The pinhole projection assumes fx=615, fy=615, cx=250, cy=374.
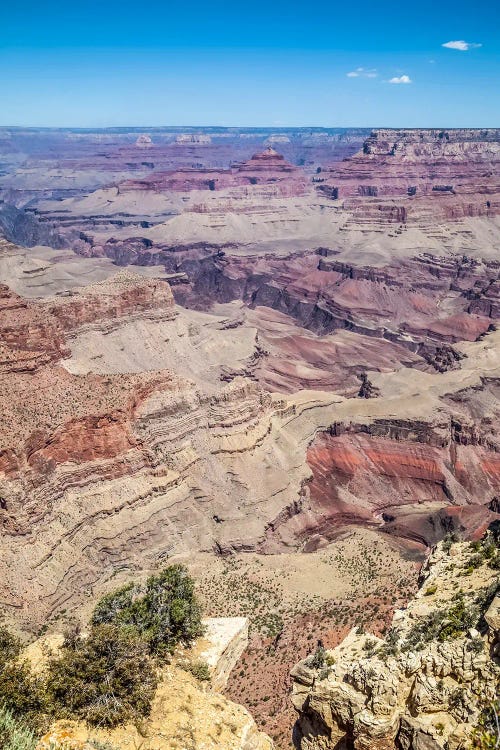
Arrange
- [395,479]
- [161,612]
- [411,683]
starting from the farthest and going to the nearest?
1. [395,479]
2. [161,612]
3. [411,683]

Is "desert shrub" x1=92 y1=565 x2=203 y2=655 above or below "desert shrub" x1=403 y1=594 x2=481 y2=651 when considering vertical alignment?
below

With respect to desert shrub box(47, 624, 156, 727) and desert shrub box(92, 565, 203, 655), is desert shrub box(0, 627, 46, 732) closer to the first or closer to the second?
desert shrub box(47, 624, 156, 727)

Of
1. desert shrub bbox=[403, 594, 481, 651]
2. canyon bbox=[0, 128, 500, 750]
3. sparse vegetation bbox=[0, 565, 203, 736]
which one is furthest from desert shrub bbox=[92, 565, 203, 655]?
desert shrub bbox=[403, 594, 481, 651]

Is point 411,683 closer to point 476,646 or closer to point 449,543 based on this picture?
point 476,646

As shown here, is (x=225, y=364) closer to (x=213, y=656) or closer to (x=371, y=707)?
(x=213, y=656)

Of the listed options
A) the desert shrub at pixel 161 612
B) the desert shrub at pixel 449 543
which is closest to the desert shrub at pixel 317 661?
the desert shrub at pixel 161 612

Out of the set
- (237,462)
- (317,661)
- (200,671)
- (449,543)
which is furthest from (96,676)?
(237,462)
